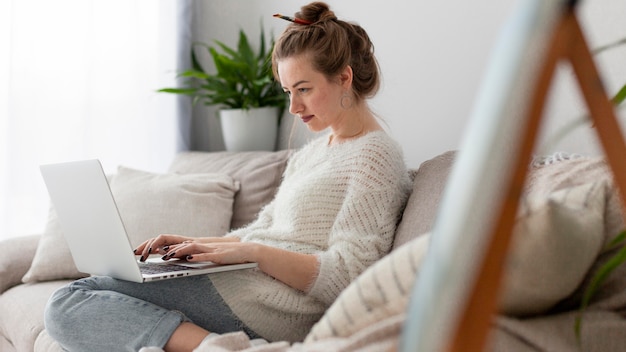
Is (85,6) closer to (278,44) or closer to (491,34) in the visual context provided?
(278,44)

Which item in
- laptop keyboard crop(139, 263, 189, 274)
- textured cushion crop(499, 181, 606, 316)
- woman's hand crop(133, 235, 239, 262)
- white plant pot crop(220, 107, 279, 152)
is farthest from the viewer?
white plant pot crop(220, 107, 279, 152)

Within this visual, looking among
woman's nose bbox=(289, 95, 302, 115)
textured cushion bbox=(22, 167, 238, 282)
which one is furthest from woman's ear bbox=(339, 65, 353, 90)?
textured cushion bbox=(22, 167, 238, 282)

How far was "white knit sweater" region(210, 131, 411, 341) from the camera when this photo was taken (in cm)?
159

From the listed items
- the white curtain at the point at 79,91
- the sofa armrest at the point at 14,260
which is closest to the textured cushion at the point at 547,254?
the sofa armrest at the point at 14,260

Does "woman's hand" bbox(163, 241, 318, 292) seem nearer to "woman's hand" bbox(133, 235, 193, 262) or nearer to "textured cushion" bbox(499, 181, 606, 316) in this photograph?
"woman's hand" bbox(133, 235, 193, 262)

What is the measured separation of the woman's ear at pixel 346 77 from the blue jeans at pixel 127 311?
23.9 inches

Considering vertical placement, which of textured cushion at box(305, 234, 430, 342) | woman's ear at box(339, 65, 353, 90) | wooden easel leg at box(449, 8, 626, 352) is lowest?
textured cushion at box(305, 234, 430, 342)

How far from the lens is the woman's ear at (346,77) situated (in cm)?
185

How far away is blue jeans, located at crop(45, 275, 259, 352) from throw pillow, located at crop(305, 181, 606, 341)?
595 millimetres

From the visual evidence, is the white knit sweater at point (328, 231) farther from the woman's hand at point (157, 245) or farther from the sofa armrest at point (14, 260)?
the sofa armrest at point (14, 260)

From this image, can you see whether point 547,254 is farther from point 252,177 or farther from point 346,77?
point 252,177

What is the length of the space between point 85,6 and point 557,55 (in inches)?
104

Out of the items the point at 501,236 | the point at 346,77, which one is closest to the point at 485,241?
the point at 501,236

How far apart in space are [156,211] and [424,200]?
3.33 ft
